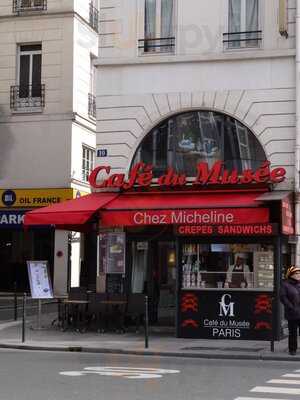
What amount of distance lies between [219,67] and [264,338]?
264 inches

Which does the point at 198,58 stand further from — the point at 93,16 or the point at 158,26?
the point at 93,16

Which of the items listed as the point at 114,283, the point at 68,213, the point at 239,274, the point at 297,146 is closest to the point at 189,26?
the point at 297,146

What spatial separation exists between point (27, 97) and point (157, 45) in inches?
503

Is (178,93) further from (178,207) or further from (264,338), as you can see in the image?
(264,338)

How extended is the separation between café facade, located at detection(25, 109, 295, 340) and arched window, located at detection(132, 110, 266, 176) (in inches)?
1.0

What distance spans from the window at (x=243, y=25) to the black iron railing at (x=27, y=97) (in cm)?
1348

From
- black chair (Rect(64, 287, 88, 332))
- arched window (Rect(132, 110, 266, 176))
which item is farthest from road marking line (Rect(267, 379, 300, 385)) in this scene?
arched window (Rect(132, 110, 266, 176))

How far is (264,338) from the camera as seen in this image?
15.3 m

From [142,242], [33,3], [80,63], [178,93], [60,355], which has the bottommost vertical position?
[60,355]

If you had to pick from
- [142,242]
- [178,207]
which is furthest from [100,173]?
[178,207]

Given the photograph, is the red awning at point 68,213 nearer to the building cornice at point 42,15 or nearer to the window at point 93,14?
the building cornice at point 42,15

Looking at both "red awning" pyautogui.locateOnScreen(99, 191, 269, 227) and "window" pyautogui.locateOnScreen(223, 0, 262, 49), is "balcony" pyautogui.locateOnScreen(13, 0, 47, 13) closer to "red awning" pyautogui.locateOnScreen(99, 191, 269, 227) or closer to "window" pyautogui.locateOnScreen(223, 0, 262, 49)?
"window" pyautogui.locateOnScreen(223, 0, 262, 49)

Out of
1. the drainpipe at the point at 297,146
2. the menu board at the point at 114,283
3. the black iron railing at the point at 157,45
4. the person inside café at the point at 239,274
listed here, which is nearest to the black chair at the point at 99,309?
the menu board at the point at 114,283

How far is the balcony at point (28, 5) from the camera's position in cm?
3048
